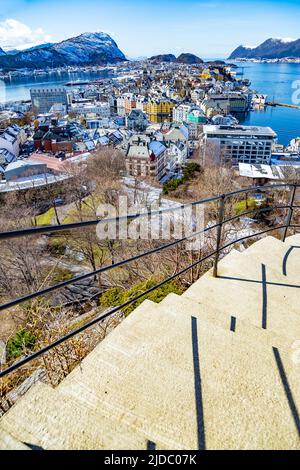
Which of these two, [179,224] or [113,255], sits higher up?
[179,224]

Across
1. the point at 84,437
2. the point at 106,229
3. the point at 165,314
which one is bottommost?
the point at 106,229

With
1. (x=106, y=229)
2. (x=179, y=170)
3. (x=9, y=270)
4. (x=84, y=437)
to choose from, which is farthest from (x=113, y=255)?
(x=179, y=170)

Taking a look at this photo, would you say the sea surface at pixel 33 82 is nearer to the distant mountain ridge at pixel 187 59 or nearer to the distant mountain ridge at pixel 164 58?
the distant mountain ridge at pixel 187 59

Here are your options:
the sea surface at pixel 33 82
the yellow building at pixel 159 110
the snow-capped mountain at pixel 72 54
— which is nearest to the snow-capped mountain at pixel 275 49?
the snow-capped mountain at pixel 72 54

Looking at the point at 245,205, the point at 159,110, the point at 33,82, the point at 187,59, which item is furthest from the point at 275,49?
the point at 245,205

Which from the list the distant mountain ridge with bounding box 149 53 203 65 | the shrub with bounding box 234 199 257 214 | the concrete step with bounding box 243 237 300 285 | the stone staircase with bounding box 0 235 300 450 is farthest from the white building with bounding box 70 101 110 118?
the distant mountain ridge with bounding box 149 53 203 65
